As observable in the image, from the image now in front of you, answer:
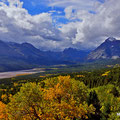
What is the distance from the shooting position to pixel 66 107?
1224 inches

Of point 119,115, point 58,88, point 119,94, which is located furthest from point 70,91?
point 119,94

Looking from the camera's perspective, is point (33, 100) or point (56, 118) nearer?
point (56, 118)

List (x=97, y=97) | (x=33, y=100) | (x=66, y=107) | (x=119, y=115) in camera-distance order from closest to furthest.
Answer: (x=66, y=107)
(x=33, y=100)
(x=119, y=115)
(x=97, y=97)

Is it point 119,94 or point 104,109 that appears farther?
point 119,94

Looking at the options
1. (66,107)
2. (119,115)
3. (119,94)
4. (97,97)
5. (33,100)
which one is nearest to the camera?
(66,107)

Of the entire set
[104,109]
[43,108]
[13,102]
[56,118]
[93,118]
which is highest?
[13,102]

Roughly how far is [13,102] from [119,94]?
65954mm

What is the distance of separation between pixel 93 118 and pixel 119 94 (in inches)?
1306

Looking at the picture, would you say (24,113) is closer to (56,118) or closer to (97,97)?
(56,118)

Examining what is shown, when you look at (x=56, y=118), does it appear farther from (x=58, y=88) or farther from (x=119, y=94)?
(x=119, y=94)

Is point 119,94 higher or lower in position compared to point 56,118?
lower

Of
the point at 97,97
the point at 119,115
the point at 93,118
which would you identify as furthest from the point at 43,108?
the point at 97,97

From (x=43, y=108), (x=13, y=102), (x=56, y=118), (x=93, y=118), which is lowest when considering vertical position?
(x=93, y=118)

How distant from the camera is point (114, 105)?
161ft
